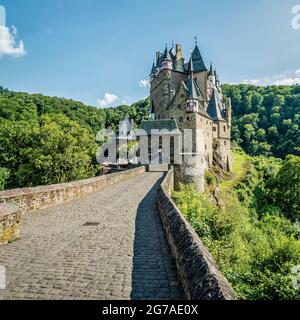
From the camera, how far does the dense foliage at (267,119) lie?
92.5 metres

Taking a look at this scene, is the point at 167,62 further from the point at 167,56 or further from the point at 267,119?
the point at 267,119

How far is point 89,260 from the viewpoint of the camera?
6.24 metres

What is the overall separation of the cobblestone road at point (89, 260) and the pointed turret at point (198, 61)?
52.1 meters

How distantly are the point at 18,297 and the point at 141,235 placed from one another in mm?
4233

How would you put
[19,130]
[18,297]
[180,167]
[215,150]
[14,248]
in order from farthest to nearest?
1. [215,150]
2. [180,167]
3. [19,130]
4. [14,248]
5. [18,297]

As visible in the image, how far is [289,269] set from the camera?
30.2ft

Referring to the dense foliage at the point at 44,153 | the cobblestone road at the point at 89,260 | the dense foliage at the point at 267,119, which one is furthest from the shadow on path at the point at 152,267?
the dense foliage at the point at 267,119

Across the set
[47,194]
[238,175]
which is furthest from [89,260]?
[238,175]

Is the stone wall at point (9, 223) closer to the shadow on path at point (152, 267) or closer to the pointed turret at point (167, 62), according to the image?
the shadow on path at point (152, 267)

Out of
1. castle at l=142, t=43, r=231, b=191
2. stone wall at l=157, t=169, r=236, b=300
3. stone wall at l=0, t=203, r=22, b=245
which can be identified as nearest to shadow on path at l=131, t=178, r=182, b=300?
stone wall at l=157, t=169, r=236, b=300

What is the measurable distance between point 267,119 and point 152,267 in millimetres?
110072

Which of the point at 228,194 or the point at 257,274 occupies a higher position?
the point at 257,274
